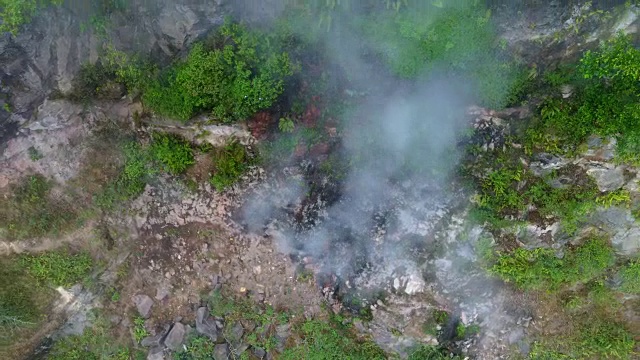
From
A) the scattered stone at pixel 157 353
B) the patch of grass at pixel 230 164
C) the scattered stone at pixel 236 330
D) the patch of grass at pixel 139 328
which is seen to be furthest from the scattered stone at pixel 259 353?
the patch of grass at pixel 230 164

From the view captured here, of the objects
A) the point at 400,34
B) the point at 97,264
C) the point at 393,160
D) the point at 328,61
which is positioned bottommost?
the point at 97,264

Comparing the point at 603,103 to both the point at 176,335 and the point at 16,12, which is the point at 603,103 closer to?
the point at 176,335

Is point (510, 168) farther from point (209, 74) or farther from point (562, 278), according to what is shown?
point (209, 74)

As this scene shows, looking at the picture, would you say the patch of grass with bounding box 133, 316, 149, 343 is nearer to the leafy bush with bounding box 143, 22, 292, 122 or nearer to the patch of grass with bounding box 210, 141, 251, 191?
the patch of grass with bounding box 210, 141, 251, 191

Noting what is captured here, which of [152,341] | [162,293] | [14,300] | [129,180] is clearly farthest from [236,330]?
[14,300]

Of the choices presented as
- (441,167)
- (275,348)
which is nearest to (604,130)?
(441,167)

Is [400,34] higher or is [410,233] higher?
[400,34]
